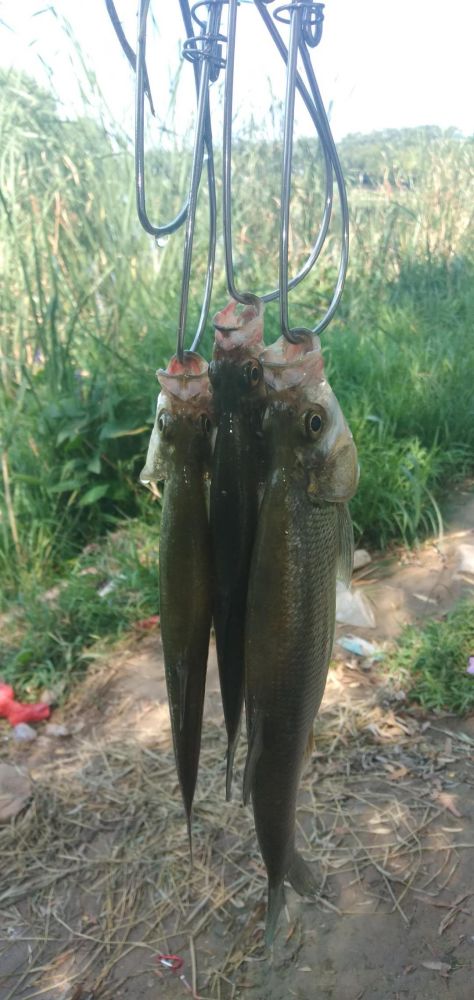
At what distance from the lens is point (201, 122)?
1.16 metres

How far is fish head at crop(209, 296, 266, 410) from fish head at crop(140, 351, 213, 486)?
3 cm

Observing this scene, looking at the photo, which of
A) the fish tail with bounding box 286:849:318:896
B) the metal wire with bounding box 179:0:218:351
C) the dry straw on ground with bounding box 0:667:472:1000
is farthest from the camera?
the dry straw on ground with bounding box 0:667:472:1000

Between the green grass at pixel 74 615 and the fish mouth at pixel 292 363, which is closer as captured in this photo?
the fish mouth at pixel 292 363

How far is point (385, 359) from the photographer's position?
14.1ft

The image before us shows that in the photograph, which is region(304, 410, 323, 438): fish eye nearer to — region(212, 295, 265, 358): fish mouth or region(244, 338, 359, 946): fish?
region(244, 338, 359, 946): fish

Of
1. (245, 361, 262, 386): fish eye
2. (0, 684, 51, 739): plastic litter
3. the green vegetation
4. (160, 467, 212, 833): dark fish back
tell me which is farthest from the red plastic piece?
(245, 361, 262, 386): fish eye

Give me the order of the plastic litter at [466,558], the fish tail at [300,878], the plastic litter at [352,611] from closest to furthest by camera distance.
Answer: the fish tail at [300,878]
the plastic litter at [352,611]
the plastic litter at [466,558]

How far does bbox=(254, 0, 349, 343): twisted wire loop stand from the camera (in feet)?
3.41

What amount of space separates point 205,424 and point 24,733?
2311mm

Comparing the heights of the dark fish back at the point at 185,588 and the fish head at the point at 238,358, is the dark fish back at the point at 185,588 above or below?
below

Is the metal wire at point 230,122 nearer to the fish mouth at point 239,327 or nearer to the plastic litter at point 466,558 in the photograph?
the fish mouth at point 239,327

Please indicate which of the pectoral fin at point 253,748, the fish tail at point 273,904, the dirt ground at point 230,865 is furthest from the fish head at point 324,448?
the dirt ground at point 230,865

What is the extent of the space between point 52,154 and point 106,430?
1.69m

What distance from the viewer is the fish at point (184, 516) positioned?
113 cm
